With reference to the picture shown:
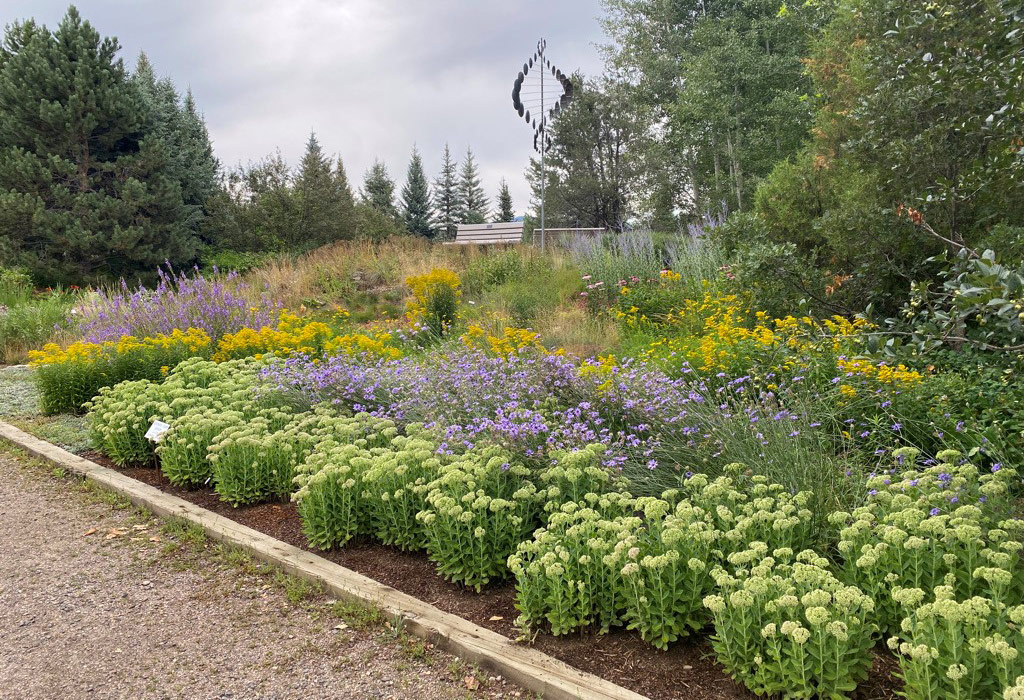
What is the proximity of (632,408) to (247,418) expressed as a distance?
2.68m

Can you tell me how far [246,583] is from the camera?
3.24m

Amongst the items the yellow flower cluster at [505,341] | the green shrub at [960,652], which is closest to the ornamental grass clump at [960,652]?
the green shrub at [960,652]

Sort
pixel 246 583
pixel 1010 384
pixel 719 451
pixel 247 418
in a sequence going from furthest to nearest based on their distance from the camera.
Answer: pixel 247 418
pixel 1010 384
pixel 719 451
pixel 246 583

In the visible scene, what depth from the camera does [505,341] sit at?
6.29m

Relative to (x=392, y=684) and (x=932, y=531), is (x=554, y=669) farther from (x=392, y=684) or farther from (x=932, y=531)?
(x=932, y=531)

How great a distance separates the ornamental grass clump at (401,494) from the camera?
3.29 meters

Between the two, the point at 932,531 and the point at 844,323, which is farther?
the point at 844,323

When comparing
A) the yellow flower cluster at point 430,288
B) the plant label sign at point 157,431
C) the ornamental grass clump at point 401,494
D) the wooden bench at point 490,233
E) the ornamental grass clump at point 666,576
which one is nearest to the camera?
the ornamental grass clump at point 666,576

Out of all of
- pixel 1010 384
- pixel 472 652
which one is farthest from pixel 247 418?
pixel 1010 384

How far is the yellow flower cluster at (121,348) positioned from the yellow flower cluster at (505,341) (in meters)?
2.70

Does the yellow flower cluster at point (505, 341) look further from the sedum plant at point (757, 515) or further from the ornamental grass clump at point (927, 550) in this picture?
the ornamental grass clump at point (927, 550)

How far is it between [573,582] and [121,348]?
Answer: 5630mm

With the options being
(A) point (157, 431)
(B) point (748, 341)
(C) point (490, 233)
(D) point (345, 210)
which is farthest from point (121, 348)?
(D) point (345, 210)

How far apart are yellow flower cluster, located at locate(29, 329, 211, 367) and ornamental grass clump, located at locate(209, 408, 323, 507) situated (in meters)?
3.02
